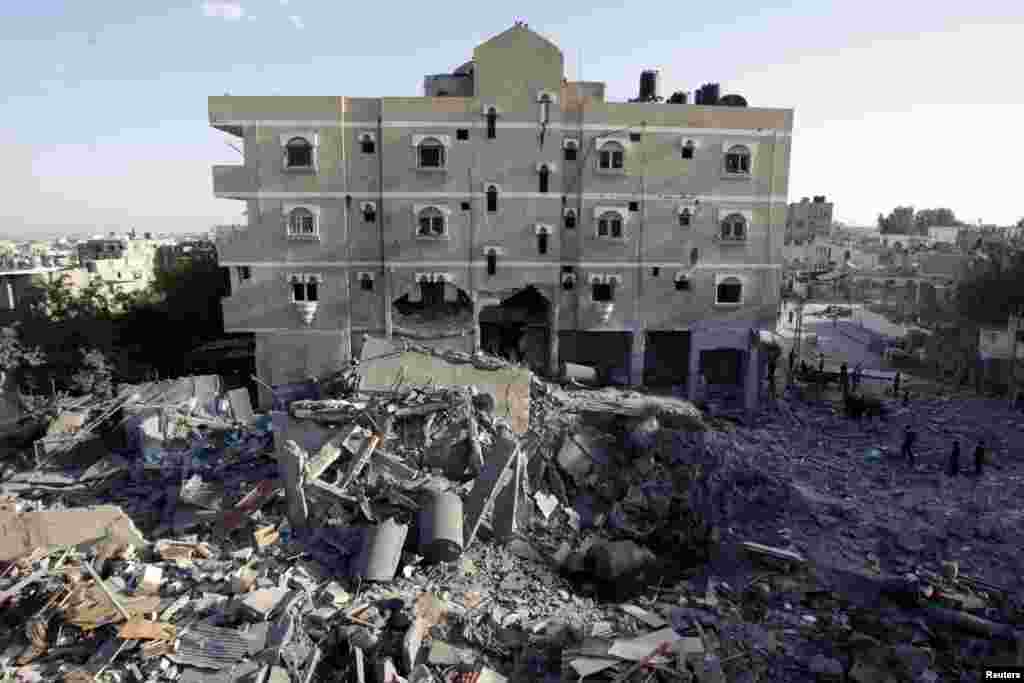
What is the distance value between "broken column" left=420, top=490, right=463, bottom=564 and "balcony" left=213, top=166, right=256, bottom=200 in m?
17.6

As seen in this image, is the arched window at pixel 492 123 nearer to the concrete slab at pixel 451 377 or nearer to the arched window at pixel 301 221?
the arched window at pixel 301 221

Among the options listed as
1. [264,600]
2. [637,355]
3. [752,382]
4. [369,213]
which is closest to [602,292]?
[637,355]

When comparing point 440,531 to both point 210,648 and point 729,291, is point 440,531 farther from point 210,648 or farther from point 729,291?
point 729,291

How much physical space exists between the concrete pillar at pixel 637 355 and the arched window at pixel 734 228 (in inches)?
221

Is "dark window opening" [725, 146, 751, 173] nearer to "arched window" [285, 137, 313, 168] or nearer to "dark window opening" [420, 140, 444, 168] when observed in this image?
"dark window opening" [420, 140, 444, 168]

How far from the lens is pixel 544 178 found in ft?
90.1

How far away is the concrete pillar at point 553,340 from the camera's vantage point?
28.5 metres

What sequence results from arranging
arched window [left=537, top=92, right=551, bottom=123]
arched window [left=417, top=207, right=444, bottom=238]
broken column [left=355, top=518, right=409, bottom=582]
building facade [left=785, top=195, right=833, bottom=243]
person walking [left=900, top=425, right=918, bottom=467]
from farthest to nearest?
building facade [left=785, top=195, right=833, bottom=243] < arched window [left=417, top=207, right=444, bottom=238] < arched window [left=537, top=92, right=551, bottom=123] < person walking [left=900, top=425, right=918, bottom=467] < broken column [left=355, top=518, right=409, bottom=582]

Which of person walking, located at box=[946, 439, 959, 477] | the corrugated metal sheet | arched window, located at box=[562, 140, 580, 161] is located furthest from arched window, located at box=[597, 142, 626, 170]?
the corrugated metal sheet

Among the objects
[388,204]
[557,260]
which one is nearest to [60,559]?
[388,204]

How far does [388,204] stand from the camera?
27109 mm

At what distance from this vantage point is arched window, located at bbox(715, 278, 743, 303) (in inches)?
1137

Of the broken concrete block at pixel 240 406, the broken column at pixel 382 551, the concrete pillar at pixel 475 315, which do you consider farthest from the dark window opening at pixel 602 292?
the broken column at pixel 382 551

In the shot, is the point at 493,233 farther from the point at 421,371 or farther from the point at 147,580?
the point at 147,580
